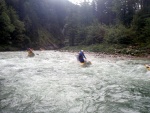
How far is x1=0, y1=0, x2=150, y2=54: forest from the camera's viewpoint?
3822 centimetres

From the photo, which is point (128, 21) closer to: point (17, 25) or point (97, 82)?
point (17, 25)

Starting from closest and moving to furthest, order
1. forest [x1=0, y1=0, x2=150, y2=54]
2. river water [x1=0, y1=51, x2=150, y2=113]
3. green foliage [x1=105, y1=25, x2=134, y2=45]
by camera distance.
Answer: river water [x1=0, y1=51, x2=150, y2=113]
forest [x1=0, y1=0, x2=150, y2=54]
green foliage [x1=105, y1=25, x2=134, y2=45]

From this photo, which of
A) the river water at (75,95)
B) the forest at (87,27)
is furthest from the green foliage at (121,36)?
the river water at (75,95)

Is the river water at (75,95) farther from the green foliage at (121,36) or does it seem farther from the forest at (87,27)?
the green foliage at (121,36)

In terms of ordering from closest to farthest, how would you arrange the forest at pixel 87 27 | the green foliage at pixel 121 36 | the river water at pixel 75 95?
the river water at pixel 75 95 < the forest at pixel 87 27 < the green foliage at pixel 121 36

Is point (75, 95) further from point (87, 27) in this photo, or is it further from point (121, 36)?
point (87, 27)

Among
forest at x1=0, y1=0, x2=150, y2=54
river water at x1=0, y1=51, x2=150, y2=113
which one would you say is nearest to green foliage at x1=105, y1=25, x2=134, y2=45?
forest at x1=0, y1=0, x2=150, y2=54

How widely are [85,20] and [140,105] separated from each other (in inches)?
2183

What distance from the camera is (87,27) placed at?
2158 inches

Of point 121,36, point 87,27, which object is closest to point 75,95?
point 121,36

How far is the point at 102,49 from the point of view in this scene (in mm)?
39906

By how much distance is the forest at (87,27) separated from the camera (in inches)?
1505

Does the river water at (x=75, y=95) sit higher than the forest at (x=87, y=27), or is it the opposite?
the forest at (x=87, y=27)

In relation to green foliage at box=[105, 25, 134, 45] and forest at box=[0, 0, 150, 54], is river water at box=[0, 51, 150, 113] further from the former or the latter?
green foliage at box=[105, 25, 134, 45]
